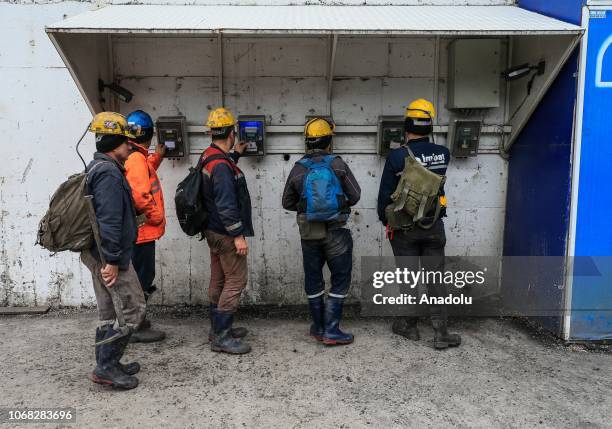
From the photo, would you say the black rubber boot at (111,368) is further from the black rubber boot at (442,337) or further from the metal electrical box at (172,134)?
the black rubber boot at (442,337)

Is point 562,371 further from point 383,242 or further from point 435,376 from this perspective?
point 383,242

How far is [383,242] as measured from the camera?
4.95 meters

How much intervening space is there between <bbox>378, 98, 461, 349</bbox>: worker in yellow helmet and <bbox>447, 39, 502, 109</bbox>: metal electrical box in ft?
2.52

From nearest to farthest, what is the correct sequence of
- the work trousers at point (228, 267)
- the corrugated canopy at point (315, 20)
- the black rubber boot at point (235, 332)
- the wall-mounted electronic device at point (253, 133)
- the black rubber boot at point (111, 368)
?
the black rubber boot at point (111, 368) < the corrugated canopy at point (315, 20) < the work trousers at point (228, 267) < the black rubber boot at point (235, 332) < the wall-mounted electronic device at point (253, 133)

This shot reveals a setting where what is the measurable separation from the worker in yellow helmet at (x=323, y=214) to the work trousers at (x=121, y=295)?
1.30 meters

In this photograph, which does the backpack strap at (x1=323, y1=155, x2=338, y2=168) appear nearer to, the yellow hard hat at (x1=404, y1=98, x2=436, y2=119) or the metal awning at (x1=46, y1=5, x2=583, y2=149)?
the yellow hard hat at (x1=404, y1=98, x2=436, y2=119)

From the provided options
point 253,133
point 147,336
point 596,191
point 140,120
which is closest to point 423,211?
point 596,191

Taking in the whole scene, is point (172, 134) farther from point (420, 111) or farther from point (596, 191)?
point (596, 191)

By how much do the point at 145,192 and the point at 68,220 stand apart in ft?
2.56

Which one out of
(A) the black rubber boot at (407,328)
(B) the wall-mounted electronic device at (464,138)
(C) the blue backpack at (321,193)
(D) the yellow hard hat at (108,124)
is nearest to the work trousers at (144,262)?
(D) the yellow hard hat at (108,124)

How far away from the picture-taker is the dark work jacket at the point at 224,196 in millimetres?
3707

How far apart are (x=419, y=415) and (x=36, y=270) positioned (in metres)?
3.72


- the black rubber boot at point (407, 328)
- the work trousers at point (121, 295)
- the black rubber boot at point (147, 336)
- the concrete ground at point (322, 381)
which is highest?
the work trousers at point (121, 295)

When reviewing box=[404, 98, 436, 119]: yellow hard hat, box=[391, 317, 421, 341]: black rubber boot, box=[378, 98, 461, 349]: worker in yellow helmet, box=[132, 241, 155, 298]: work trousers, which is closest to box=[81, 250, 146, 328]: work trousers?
box=[132, 241, 155, 298]: work trousers
